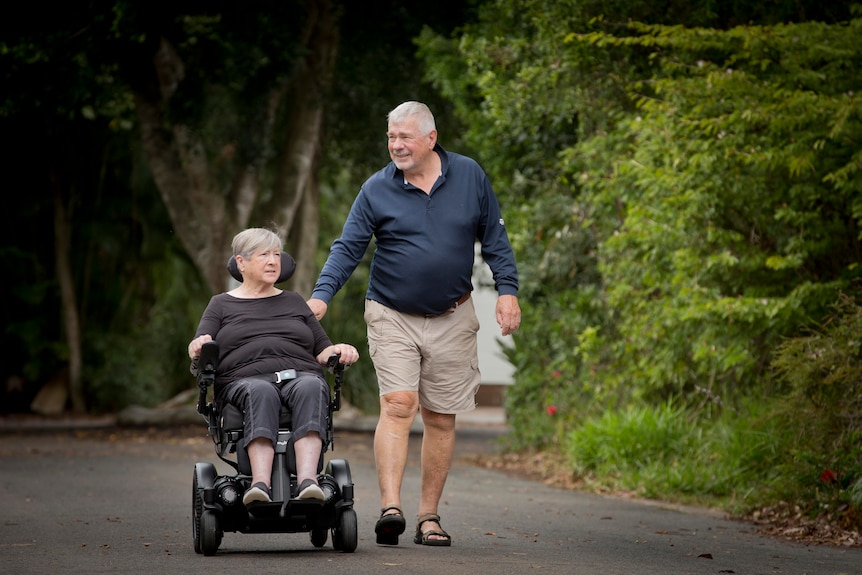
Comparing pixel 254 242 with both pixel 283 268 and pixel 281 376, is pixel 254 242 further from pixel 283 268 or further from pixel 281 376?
pixel 281 376

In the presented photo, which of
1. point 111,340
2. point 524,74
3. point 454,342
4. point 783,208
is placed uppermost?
point 524,74

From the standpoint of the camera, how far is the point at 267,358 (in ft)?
22.3

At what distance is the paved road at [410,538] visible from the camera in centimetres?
633

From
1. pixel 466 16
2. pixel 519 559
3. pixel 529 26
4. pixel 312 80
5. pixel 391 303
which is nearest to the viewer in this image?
pixel 519 559

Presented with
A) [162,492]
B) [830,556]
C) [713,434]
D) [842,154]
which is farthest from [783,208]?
[162,492]

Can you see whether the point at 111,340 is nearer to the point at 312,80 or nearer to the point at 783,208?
the point at 312,80

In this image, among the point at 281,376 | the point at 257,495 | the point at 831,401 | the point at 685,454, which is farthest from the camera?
the point at 685,454

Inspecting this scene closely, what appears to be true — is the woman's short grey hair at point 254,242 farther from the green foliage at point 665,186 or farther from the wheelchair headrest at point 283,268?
the green foliage at point 665,186

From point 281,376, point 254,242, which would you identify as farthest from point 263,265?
point 281,376

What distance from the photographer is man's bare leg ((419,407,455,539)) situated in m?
7.09

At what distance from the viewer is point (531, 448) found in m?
14.4

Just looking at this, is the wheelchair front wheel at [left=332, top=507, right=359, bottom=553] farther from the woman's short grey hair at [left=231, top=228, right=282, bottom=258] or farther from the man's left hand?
the woman's short grey hair at [left=231, top=228, right=282, bottom=258]

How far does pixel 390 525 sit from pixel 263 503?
0.74 m

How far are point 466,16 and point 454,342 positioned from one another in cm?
971
